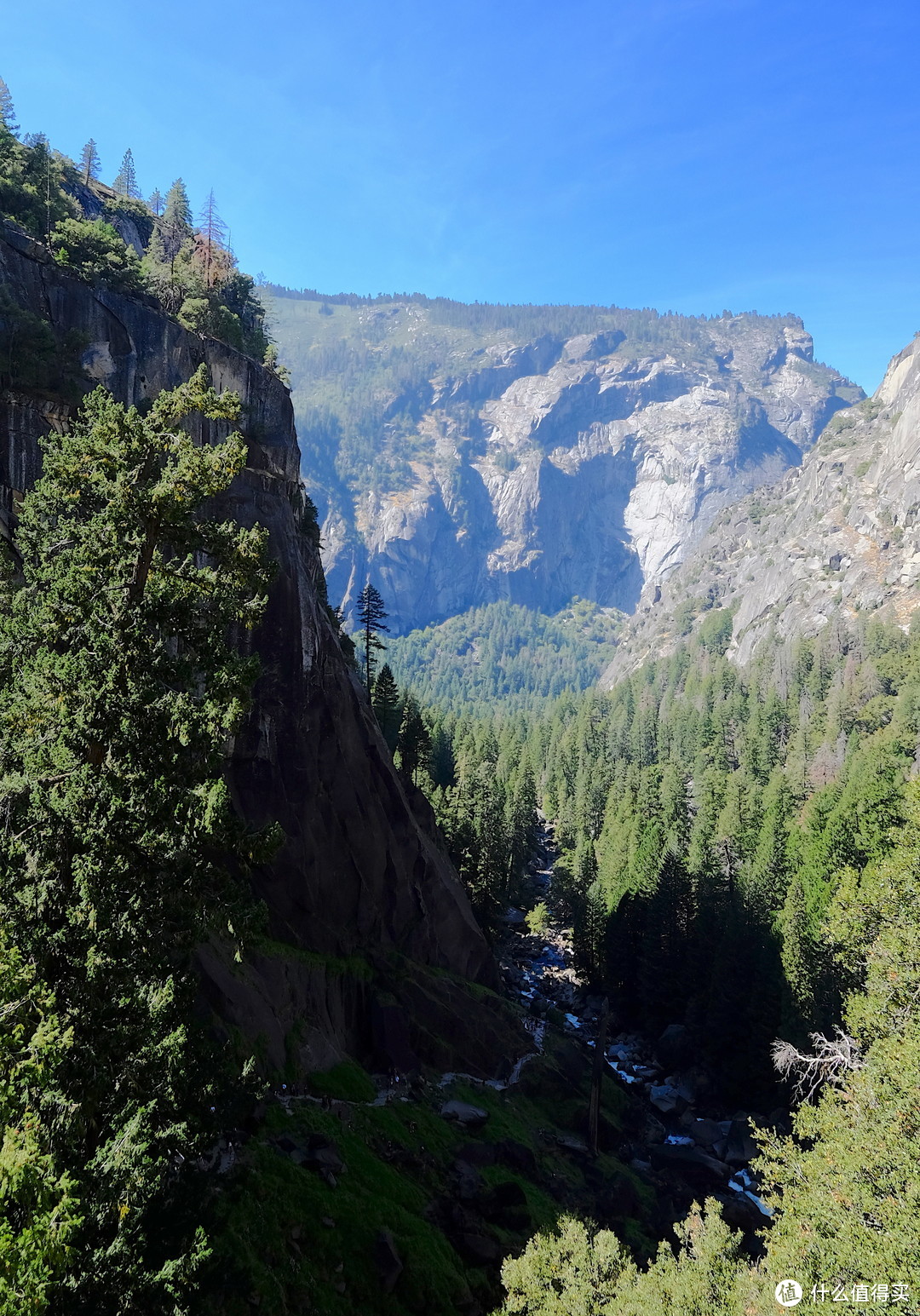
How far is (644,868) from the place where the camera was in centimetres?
7731

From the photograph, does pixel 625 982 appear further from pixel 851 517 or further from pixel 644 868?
pixel 851 517

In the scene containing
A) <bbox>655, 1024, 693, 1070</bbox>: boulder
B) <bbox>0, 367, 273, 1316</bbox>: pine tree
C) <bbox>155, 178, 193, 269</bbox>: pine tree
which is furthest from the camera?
<bbox>155, 178, 193, 269</bbox>: pine tree

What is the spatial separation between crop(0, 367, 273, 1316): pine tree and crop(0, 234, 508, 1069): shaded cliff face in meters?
13.6

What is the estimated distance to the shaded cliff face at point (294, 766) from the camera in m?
33.3

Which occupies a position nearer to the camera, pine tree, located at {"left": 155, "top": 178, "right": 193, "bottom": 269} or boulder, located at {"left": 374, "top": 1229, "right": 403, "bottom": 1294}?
boulder, located at {"left": 374, "top": 1229, "right": 403, "bottom": 1294}

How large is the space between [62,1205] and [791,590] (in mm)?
196083

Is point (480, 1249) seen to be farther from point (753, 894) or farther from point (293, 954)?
point (753, 894)

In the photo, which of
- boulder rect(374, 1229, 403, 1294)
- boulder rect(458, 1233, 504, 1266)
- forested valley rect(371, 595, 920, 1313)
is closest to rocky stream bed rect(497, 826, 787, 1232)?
forested valley rect(371, 595, 920, 1313)

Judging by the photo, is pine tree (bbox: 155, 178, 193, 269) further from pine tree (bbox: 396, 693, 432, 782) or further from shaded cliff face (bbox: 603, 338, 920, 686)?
shaded cliff face (bbox: 603, 338, 920, 686)

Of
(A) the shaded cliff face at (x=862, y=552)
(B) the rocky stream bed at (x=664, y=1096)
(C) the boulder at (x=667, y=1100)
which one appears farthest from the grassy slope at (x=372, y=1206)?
(A) the shaded cliff face at (x=862, y=552)

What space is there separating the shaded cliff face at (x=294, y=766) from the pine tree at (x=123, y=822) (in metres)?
13.6

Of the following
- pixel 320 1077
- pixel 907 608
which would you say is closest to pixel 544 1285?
pixel 320 1077

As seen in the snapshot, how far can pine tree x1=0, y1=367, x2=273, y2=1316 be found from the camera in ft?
44.2

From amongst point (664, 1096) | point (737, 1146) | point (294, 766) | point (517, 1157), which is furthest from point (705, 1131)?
point (294, 766)
